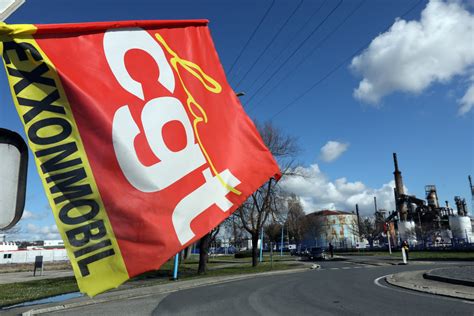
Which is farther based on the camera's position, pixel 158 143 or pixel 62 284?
pixel 62 284

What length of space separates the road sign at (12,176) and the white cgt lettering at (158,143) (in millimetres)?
622

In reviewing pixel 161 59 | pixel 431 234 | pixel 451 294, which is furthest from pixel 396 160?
pixel 161 59

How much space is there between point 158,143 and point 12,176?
3.06ft

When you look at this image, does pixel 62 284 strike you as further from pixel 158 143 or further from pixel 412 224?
pixel 412 224

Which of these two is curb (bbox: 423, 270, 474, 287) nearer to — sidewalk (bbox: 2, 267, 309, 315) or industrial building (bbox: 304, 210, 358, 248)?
sidewalk (bbox: 2, 267, 309, 315)

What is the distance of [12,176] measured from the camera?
1.82 m

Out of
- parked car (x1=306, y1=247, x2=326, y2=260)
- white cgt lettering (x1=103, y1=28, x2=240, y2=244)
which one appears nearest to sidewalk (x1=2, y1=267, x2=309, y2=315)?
white cgt lettering (x1=103, y1=28, x2=240, y2=244)

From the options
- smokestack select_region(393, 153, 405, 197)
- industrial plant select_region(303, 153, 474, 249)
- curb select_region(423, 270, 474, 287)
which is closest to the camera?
curb select_region(423, 270, 474, 287)

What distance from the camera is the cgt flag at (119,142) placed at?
2.17m

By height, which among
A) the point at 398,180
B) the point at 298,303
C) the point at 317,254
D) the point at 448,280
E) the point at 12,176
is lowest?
the point at 298,303

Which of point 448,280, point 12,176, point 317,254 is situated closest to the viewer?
point 12,176

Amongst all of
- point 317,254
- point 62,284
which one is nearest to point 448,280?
point 62,284

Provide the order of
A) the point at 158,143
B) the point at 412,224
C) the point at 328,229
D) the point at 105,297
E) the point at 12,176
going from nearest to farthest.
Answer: the point at 12,176 < the point at 158,143 < the point at 105,297 < the point at 412,224 < the point at 328,229

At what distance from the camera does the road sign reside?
5.87ft
